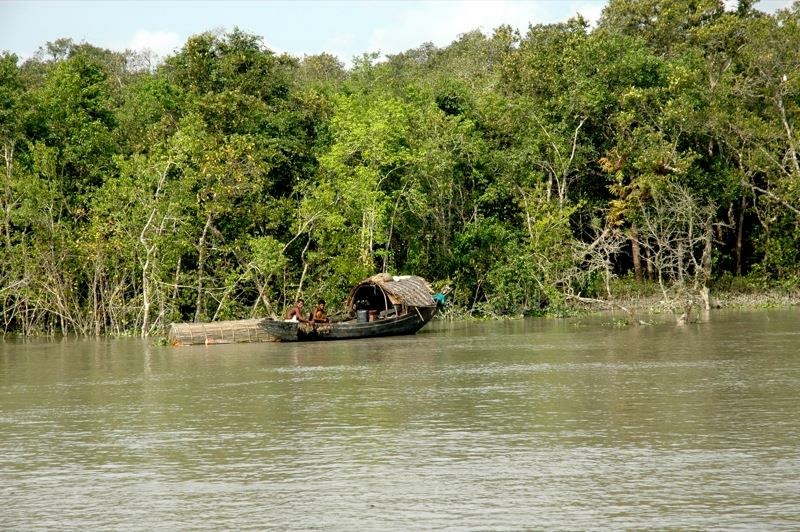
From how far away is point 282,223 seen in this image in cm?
3962

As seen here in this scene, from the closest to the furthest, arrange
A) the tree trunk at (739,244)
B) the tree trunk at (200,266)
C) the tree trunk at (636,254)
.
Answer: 1. the tree trunk at (200,266)
2. the tree trunk at (636,254)
3. the tree trunk at (739,244)

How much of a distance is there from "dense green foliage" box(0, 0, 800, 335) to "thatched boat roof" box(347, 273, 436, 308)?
3.86 m

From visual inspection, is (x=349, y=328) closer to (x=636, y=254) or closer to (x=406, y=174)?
(x=406, y=174)

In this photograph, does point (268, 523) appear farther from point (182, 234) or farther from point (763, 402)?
point (182, 234)

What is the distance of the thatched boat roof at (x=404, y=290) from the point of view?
34344 millimetres

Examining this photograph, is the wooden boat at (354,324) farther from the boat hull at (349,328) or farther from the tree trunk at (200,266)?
the tree trunk at (200,266)

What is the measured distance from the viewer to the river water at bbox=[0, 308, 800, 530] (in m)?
10.8

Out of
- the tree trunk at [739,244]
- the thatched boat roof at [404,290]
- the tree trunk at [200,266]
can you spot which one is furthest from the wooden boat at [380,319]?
the tree trunk at [739,244]

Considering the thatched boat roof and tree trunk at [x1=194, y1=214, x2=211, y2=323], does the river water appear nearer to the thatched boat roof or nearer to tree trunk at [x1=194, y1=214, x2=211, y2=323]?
the thatched boat roof

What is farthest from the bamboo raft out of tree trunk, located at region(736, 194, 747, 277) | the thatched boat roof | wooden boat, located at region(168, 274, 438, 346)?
tree trunk, located at region(736, 194, 747, 277)

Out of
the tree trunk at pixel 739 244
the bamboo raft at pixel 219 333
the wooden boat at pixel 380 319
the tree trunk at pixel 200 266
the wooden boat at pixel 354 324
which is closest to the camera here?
the bamboo raft at pixel 219 333

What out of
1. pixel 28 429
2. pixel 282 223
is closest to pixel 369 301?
pixel 282 223

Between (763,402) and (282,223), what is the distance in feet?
82.1

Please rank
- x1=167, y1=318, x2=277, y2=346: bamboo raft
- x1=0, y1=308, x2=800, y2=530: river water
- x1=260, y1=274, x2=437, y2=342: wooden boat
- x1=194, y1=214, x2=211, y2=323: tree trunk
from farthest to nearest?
x1=194, y1=214, x2=211, y2=323: tree trunk
x1=260, y1=274, x2=437, y2=342: wooden boat
x1=167, y1=318, x2=277, y2=346: bamboo raft
x1=0, y1=308, x2=800, y2=530: river water
